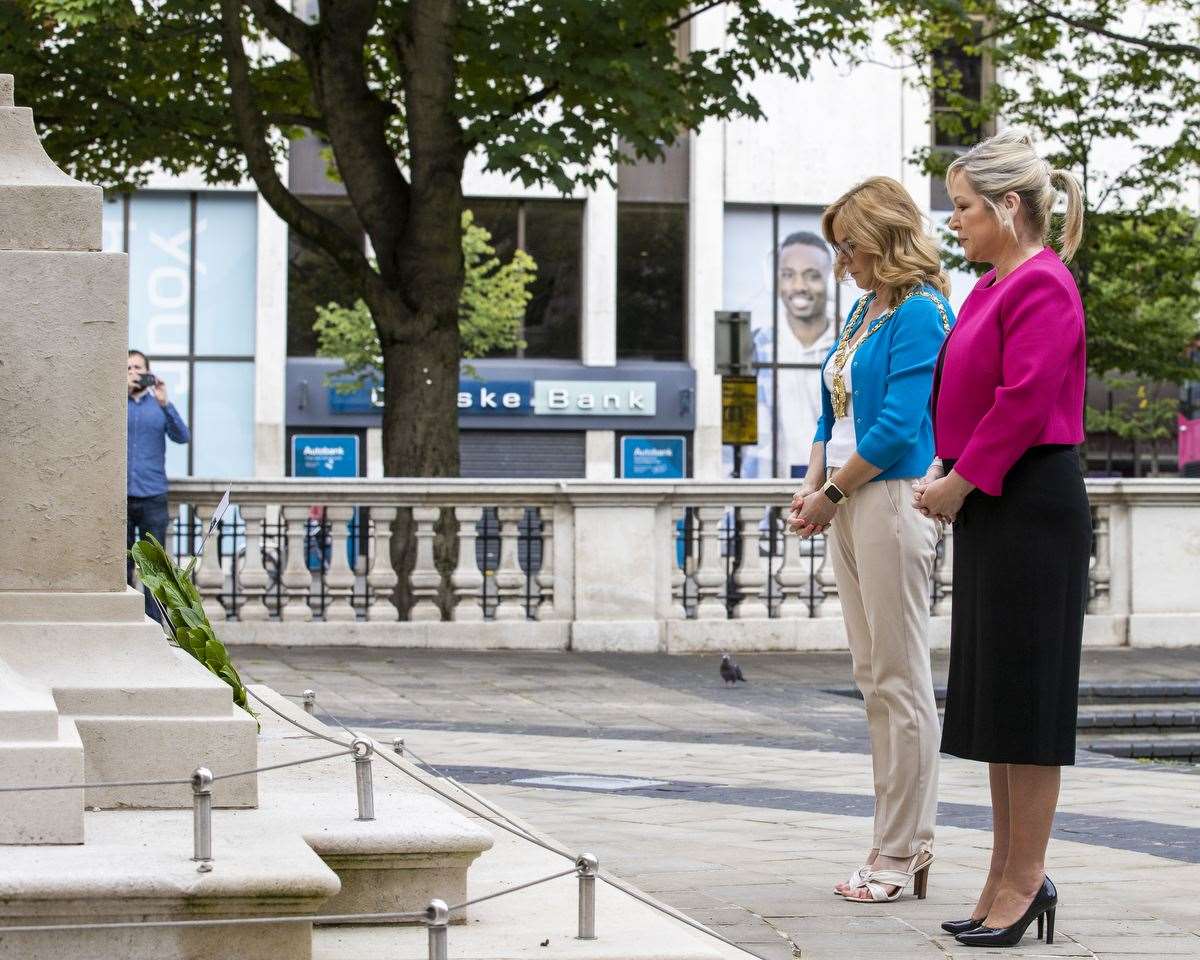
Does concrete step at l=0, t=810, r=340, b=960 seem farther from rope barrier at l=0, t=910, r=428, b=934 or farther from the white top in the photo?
the white top


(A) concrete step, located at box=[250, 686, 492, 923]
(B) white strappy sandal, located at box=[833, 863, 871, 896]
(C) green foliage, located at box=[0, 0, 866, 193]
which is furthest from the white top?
(C) green foliage, located at box=[0, 0, 866, 193]

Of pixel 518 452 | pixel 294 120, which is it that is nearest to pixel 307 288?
pixel 518 452

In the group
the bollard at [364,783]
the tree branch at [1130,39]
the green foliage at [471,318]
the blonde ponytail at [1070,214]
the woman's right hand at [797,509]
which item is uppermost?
the tree branch at [1130,39]

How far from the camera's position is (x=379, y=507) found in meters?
15.2

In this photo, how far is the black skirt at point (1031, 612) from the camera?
4.77 metres

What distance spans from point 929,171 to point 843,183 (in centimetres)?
1493

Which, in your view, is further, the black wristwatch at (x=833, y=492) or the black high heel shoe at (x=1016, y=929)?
the black wristwatch at (x=833, y=492)

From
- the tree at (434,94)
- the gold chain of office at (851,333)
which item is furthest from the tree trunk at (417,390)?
the gold chain of office at (851,333)

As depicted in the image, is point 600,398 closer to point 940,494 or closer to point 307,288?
point 307,288

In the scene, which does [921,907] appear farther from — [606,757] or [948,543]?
[948,543]

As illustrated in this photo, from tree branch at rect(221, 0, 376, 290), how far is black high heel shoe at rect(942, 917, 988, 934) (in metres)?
12.1

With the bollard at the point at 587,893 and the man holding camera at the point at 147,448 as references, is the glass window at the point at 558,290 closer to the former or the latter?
the man holding camera at the point at 147,448

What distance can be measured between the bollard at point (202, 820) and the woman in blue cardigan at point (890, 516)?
A: 2005 mm

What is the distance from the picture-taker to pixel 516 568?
601 inches
